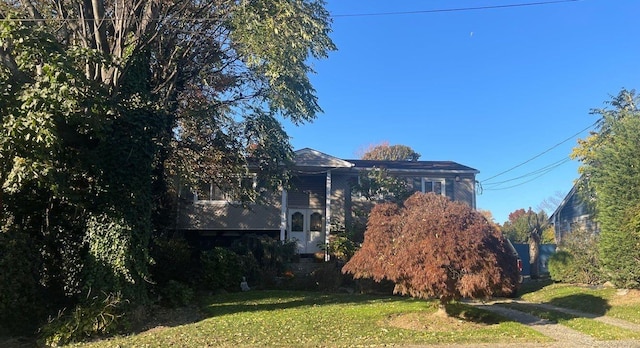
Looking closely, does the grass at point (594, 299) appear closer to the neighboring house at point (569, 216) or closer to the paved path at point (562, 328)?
the paved path at point (562, 328)

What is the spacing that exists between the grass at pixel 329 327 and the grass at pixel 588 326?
4.20 ft

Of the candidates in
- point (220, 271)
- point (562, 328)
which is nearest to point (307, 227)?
point (220, 271)

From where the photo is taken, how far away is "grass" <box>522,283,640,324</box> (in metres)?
12.8

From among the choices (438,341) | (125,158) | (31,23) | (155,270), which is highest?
(31,23)

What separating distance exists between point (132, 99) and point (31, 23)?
2.48 meters

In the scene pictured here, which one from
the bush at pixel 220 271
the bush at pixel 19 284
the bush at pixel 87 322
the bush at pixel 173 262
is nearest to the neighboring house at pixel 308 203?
the bush at pixel 220 271

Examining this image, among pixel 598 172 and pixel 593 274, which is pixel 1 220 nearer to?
pixel 598 172

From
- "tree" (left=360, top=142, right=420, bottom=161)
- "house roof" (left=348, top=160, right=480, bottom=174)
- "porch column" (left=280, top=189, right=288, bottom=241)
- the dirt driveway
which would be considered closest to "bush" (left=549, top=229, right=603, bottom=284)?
the dirt driveway

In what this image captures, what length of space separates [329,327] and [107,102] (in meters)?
6.53

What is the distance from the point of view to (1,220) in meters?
10.2

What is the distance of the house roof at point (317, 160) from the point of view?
947 inches

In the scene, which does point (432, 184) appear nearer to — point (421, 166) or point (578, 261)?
point (421, 166)

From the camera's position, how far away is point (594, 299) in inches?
580

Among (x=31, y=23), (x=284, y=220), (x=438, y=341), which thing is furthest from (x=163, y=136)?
(x=284, y=220)
